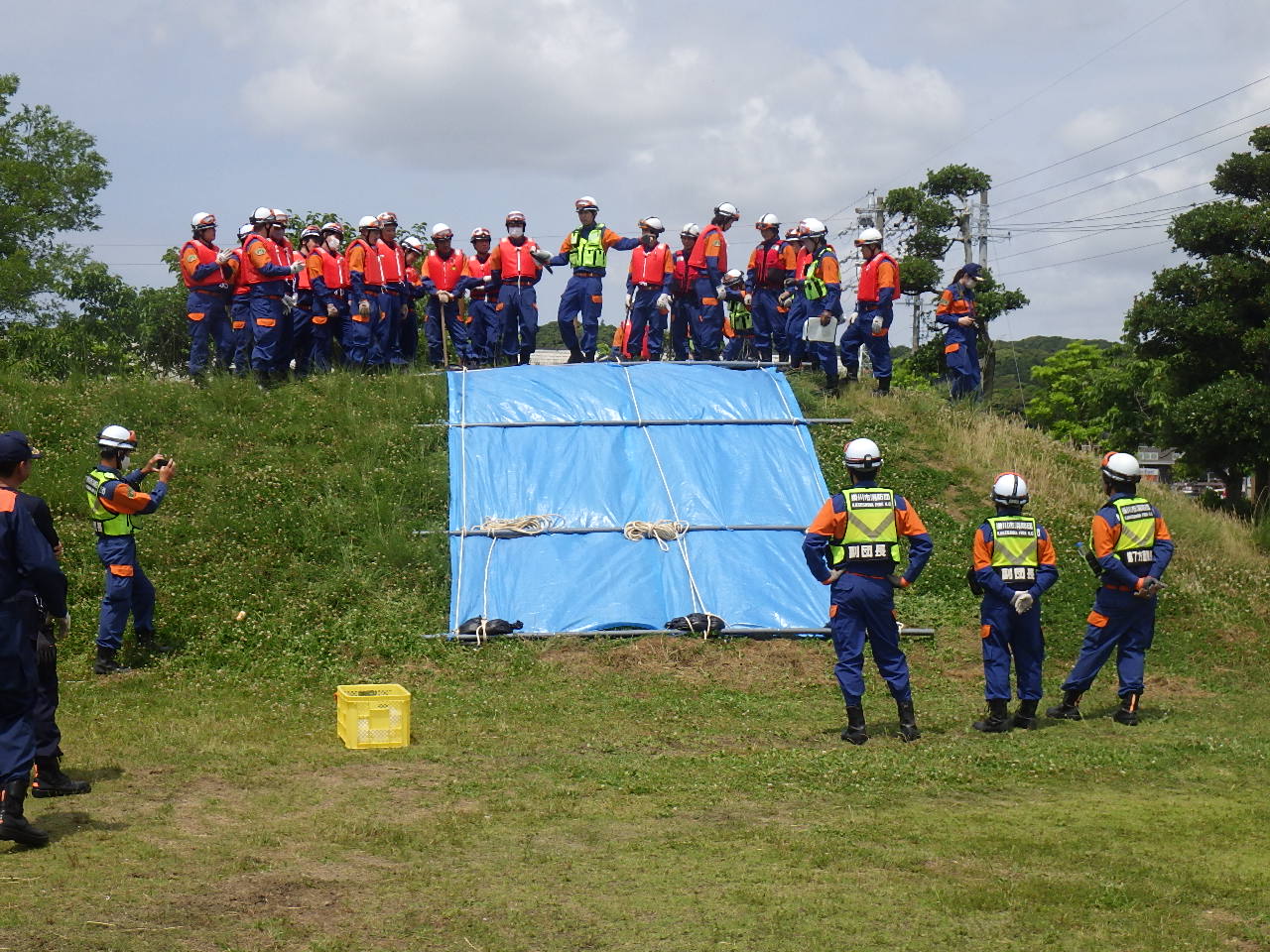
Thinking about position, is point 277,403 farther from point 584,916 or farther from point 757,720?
point 584,916

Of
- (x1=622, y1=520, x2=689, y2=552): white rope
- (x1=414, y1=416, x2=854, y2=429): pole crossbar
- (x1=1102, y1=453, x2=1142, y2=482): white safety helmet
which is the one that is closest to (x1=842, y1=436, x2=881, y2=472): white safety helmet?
(x1=1102, y1=453, x2=1142, y2=482): white safety helmet

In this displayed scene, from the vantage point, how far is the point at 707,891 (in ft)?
19.5

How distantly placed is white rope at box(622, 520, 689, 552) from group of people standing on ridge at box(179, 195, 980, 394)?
4466 mm

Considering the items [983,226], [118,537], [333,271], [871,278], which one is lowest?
→ [118,537]

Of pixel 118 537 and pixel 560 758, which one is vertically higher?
pixel 118 537

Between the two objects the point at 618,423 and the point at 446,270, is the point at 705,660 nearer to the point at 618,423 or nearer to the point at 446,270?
the point at 618,423

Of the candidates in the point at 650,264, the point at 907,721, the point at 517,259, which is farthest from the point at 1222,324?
the point at 907,721

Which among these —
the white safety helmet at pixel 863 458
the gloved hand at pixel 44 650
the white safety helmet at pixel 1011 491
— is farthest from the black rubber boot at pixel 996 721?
the gloved hand at pixel 44 650

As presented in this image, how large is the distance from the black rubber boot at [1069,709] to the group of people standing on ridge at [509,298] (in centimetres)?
787

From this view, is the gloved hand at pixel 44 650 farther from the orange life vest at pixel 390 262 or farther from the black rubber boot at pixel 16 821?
the orange life vest at pixel 390 262

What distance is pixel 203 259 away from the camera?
1722 centimetres

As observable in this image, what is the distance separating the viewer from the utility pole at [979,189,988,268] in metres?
41.3

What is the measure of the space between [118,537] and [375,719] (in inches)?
145

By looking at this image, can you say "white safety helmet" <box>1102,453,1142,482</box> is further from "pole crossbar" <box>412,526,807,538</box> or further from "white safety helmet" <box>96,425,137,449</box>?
"white safety helmet" <box>96,425,137,449</box>
